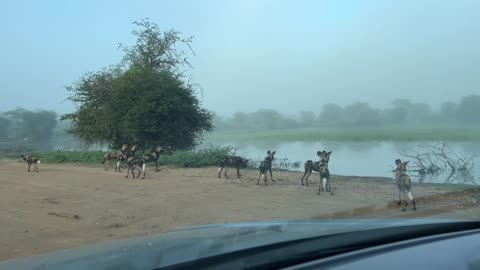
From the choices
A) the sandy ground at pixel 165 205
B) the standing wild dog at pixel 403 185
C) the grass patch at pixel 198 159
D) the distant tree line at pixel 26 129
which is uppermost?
the distant tree line at pixel 26 129

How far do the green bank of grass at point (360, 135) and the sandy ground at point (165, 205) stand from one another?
Answer: 494 centimetres

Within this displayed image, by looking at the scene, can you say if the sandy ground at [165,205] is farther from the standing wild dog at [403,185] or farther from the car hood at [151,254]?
the car hood at [151,254]

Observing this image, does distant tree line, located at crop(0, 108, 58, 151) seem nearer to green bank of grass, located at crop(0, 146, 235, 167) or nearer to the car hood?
green bank of grass, located at crop(0, 146, 235, 167)

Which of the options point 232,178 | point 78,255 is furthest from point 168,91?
point 78,255

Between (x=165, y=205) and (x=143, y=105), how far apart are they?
1449 cm

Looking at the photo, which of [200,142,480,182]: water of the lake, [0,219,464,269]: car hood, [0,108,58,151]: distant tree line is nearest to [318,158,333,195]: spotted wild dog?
[200,142,480,182]: water of the lake

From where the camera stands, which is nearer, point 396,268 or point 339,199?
point 396,268

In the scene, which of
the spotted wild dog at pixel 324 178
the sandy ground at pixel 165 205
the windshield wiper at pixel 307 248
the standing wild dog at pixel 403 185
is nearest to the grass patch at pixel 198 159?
the sandy ground at pixel 165 205

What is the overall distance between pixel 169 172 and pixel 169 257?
17415 millimetres

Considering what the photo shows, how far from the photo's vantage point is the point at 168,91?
85.7 feet

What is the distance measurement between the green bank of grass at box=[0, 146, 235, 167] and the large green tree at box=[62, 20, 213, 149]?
168cm

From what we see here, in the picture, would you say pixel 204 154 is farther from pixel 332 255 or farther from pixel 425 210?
pixel 332 255

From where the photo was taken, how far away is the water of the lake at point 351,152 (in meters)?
21.0

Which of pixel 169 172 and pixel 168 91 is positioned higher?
pixel 168 91
